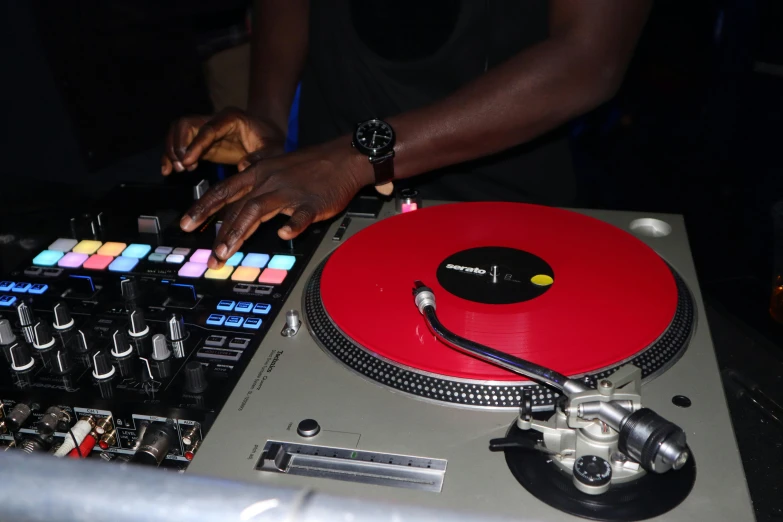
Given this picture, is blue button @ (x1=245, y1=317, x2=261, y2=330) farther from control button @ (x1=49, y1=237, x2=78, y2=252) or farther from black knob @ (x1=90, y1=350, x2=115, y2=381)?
control button @ (x1=49, y1=237, x2=78, y2=252)

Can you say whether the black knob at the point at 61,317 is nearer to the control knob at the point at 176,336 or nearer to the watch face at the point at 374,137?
the control knob at the point at 176,336

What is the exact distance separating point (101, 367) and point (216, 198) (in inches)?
14.5

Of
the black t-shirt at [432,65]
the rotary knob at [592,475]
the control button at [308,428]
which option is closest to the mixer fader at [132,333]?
the control button at [308,428]

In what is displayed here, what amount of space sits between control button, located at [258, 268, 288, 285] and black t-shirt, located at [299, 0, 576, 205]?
2.19 ft

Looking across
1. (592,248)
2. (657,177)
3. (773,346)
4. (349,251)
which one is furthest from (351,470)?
(657,177)

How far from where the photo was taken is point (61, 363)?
91 centimetres

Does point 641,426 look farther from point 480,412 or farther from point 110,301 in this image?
point 110,301

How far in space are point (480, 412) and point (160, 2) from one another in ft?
6.45

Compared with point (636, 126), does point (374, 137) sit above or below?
above

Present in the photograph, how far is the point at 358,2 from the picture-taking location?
1.67 metres

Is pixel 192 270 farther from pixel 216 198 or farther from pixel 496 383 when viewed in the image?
pixel 496 383

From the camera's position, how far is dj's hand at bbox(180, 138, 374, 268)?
110 centimetres

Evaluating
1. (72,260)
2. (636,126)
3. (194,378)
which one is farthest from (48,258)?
(636,126)

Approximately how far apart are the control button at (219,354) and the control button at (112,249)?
37 cm
